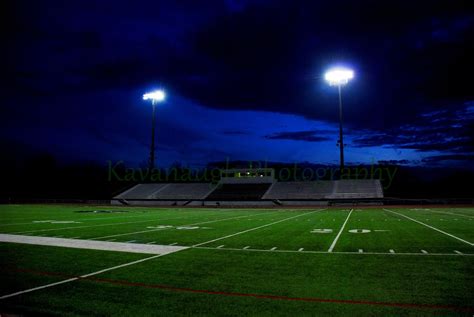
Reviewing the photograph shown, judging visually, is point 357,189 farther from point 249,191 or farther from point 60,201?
point 60,201

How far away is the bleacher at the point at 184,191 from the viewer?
178ft

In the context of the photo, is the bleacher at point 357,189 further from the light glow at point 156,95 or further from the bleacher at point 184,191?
the light glow at point 156,95

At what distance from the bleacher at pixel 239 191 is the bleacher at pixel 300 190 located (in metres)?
1.49

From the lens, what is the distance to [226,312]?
15.5ft

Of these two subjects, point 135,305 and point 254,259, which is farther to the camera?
point 254,259

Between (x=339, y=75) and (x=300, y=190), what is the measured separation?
17234 millimetres

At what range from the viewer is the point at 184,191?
186 ft

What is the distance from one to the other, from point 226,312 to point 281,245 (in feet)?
20.7

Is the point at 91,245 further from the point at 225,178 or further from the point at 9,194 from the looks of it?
the point at 9,194

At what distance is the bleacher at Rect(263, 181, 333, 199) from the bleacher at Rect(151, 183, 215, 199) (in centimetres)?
1045

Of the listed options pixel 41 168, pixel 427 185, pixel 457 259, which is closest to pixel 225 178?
pixel 427 185

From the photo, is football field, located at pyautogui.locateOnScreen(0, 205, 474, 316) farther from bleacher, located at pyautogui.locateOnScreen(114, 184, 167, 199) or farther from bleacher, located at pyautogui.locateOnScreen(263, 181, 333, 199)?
bleacher, located at pyautogui.locateOnScreen(114, 184, 167, 199)

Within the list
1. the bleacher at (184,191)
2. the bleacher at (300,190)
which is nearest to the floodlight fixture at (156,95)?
the bleacher at (184,191)

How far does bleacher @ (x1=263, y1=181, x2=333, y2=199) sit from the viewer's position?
1921 inches
